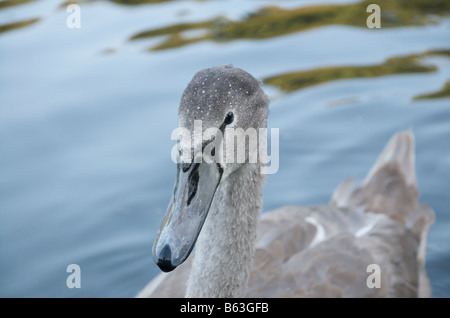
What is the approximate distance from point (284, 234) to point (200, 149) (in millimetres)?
1900

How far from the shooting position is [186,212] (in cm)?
414

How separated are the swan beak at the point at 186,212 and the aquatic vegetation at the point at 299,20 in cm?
606

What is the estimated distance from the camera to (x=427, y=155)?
8.19 meters

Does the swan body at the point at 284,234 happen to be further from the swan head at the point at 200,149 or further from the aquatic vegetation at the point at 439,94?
the aquatic vegetation at the point at 439,94

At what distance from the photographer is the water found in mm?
7066

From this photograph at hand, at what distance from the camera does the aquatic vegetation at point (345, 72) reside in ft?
30.2

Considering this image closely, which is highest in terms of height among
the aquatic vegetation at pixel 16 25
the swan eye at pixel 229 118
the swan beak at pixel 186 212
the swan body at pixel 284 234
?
the swan eye at pixel 229 118

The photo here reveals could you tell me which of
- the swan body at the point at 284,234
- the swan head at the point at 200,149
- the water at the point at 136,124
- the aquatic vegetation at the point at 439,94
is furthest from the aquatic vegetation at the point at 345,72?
the swan head at the point at 200,149

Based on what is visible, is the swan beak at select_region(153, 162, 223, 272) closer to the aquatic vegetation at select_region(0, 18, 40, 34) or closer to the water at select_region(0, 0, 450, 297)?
the water at select_region(0, 0, 450, 297)

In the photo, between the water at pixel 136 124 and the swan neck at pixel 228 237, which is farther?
the water at pixel 136 124

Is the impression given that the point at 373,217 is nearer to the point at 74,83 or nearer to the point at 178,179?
the point at 178,179

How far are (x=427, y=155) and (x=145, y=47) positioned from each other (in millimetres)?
4149

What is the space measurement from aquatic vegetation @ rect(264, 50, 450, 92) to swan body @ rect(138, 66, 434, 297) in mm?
2305

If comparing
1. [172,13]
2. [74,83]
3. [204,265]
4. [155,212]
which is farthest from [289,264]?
[172,13]
